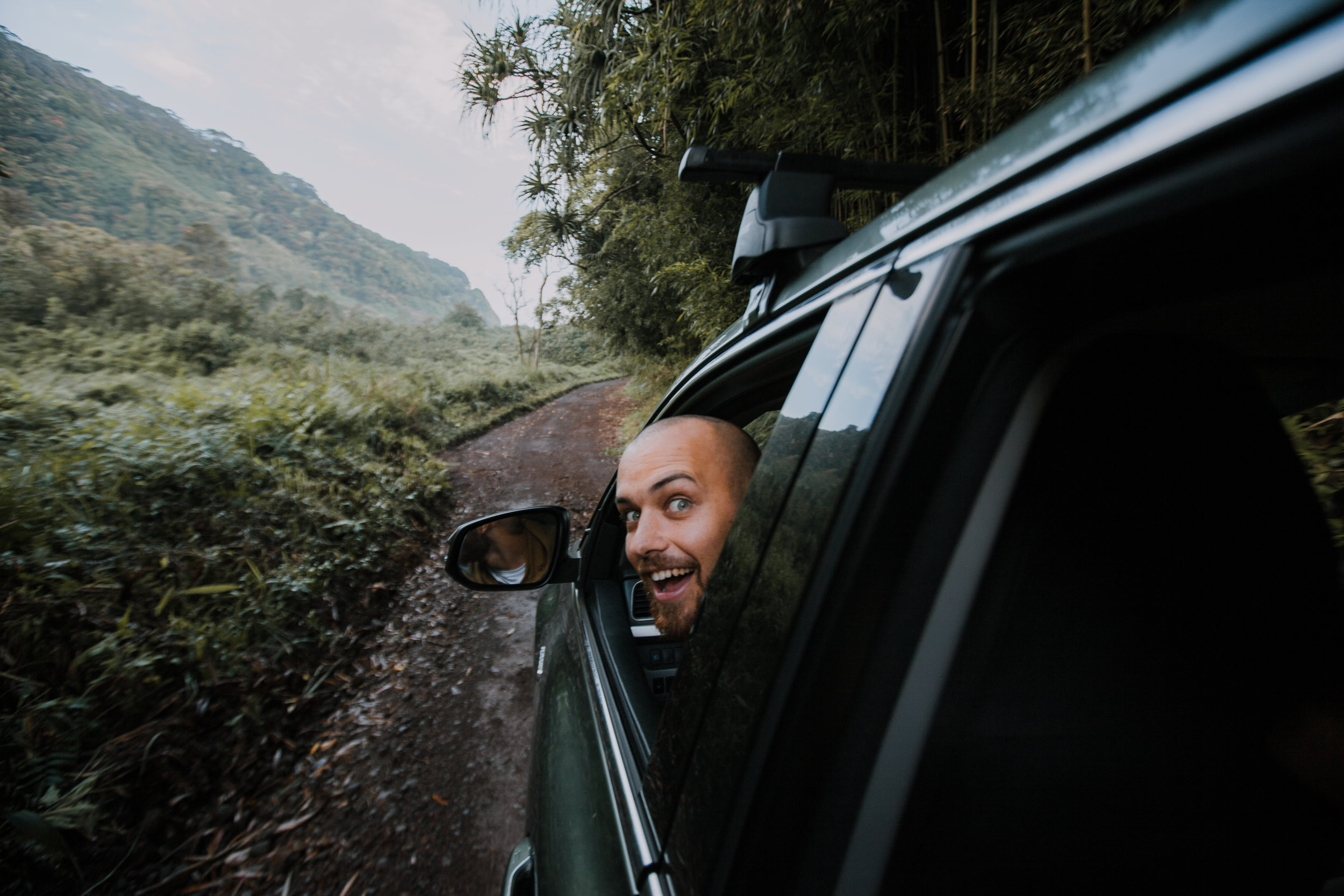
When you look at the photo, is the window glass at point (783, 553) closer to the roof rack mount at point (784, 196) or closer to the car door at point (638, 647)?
the car door at point (638, 647)

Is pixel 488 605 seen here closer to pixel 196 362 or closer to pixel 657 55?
pixel 657 55

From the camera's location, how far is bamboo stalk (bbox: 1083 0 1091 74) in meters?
1.57

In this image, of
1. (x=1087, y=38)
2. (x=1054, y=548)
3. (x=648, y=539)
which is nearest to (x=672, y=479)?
(x=648, y=539)

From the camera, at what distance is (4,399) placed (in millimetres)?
5008

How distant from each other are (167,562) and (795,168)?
4.84m

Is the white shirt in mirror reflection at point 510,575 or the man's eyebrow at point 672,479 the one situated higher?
the man's eyebrow at point 672,479

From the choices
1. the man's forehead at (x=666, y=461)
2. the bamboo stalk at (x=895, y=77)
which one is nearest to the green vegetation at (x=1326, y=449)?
the bamboo stalk at (x=895, y=77)

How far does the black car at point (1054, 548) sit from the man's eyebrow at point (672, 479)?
0.49 meters

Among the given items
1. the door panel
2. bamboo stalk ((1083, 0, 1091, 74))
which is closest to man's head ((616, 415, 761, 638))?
the door panel

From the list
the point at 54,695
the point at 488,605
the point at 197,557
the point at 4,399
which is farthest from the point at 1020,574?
the point at 4,399

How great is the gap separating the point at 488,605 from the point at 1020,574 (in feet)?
15.8

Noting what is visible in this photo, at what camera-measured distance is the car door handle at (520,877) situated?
1150mm

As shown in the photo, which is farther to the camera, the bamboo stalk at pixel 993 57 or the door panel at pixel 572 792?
the bamboo stalk at pixel 993 57

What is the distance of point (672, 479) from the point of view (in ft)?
3.88
